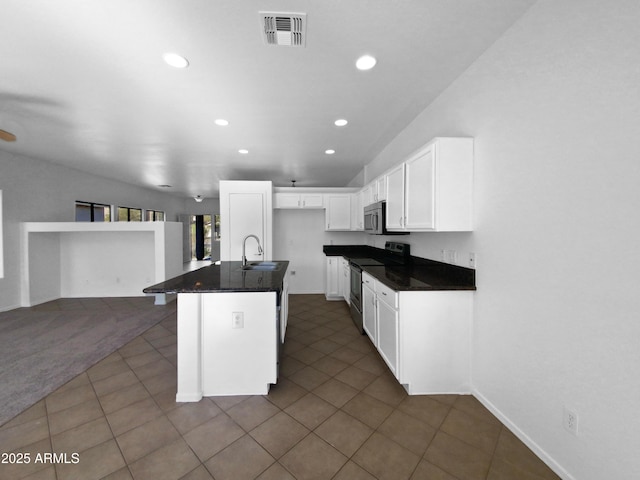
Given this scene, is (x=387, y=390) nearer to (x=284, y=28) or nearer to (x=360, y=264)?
(x=360, y=264)

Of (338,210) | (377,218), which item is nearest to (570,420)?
(377,218)

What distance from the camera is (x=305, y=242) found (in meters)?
5.57

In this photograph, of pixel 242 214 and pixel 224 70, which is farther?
pixel 242 214

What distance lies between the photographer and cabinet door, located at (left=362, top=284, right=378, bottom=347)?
2658mm

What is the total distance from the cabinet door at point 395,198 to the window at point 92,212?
6.72 m

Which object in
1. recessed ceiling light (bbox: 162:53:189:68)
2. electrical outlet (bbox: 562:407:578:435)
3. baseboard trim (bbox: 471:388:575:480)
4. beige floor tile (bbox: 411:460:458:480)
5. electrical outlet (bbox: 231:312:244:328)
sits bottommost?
beige floor tile (bbox: 411:460:458:480)

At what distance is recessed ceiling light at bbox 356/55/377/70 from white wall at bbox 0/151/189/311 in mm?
5881

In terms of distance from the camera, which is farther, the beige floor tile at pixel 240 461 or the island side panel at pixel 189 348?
the island side panel at pixel 189 348

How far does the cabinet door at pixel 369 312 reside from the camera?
2658mm

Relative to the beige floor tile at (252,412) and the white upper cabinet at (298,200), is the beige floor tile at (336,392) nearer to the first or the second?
the beige floor tile at (252,412)

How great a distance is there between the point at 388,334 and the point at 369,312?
586 millimetres

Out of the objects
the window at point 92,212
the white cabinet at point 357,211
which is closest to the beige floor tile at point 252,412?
the white cabinet at point 357,211

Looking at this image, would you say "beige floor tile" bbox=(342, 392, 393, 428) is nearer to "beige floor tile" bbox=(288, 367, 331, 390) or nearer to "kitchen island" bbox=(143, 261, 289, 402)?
"beige floor tile" bbox=(288, 367, 331, 390)

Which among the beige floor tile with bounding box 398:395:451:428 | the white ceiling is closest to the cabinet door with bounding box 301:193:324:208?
the white ceiling
